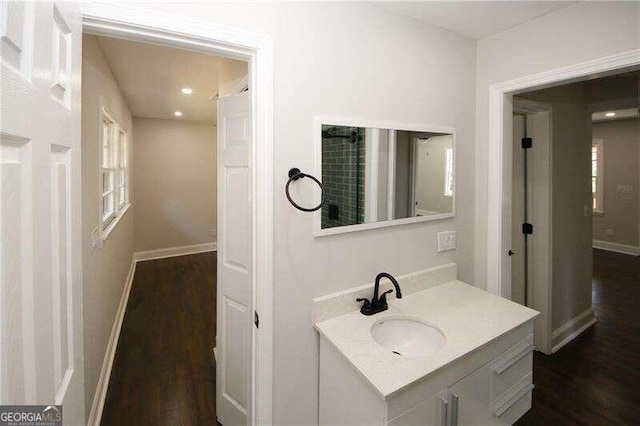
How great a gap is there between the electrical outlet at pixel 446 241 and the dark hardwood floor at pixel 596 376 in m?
1.18

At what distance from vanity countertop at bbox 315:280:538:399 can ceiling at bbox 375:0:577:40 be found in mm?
1541

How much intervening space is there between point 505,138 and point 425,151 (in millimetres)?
549

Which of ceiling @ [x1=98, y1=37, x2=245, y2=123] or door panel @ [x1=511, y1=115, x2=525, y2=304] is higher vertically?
ceiling @ [x1=98, y1=37, x2=245, y2=123]

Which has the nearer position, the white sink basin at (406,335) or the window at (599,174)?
the white sink basin at (406,335)

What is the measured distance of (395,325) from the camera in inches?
57.5

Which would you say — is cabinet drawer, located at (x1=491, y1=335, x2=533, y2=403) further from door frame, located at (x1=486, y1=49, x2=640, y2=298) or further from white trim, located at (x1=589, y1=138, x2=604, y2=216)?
white trim, located at (x1=589, y1=138, x2=604, y2=216)

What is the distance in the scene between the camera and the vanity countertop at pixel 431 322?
1.03 m

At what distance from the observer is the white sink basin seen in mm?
1383

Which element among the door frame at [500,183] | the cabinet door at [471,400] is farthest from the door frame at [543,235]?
the cabinet door at [471,400]

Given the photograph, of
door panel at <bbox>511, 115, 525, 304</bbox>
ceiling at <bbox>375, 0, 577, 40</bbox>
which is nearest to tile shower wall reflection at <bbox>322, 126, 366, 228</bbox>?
ceiling at <bbox>375, 0, 577, 40</bbox>

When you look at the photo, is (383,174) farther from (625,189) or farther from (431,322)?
(625,189)

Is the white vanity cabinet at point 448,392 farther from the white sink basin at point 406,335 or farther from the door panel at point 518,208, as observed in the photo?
the door panel at point 518,208

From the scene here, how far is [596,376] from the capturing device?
220 cm

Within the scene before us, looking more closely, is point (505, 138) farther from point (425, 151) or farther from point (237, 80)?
point (237, 80)
